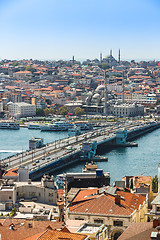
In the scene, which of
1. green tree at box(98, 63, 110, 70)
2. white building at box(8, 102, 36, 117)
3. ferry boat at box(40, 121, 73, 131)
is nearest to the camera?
ferry boat at box(40, 121, 73, 131)

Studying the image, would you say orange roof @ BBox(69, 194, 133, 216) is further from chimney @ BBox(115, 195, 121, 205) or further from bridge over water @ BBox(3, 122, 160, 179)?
bridge over water @ BBox(3, 122, 160, 179)

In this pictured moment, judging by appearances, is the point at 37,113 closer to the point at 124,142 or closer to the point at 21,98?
the point at 21,98

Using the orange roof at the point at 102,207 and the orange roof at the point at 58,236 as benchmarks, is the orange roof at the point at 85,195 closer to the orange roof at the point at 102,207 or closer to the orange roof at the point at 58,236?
the orange roof at the point at 102,207

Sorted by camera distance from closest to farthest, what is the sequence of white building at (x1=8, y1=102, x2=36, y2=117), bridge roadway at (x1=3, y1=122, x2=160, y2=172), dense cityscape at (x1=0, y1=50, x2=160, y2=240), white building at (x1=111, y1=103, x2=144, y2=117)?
dense cityscape at (x1=0, y1=50, x2=160, y2=240) < bridge roadway at (x1=3, y1=122, x2=160, y2=172) < white building at (x1=8, y1=102, x2=36, y2=117) < white building at (x1=111, y1=103, x2=144, y2=117)

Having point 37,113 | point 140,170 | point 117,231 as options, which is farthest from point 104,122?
point 117,231

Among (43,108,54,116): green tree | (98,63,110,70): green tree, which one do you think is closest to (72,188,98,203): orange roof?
(43,108,54,116): green tree

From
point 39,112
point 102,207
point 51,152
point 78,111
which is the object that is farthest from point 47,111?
point 102,207
